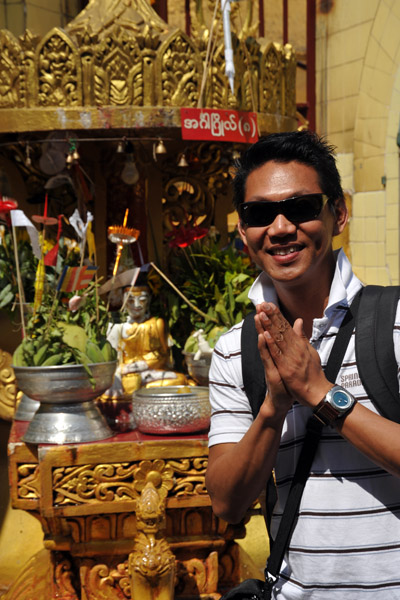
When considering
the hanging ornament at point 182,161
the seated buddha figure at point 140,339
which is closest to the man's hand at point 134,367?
the seated buddha figure at point 140,339

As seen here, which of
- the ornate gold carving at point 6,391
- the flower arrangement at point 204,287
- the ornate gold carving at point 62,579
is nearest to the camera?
the ornate gold carving at point 62,579

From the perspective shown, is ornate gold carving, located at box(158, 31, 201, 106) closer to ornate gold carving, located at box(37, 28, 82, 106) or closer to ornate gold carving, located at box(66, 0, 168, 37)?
ornate gold carving, located at box(66, 0, 168, 37)

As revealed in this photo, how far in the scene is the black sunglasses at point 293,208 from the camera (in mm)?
1636

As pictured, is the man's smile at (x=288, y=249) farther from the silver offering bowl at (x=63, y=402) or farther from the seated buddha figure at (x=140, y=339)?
the seated buddha figure at (x=140, y=339)

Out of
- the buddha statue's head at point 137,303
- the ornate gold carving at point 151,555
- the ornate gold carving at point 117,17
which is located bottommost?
the ornate gold carving at point 151,555

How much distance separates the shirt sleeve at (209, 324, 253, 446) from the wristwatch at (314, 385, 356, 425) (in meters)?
0.26

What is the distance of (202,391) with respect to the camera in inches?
147

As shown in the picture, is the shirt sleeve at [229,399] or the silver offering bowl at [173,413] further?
the silver offering bowl at [173,413]

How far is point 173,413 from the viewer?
11.7ft

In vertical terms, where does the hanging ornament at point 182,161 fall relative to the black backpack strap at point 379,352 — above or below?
above

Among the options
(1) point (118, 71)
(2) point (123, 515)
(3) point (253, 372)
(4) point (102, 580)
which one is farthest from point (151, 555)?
(1) point (118, 71)

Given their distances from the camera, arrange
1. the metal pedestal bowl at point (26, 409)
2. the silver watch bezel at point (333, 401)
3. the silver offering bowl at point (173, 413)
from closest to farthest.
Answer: the silver watch bezel at point (333, 401) → the silver offering bowl at point (173, 413) → the metal pedestal bowl at point (26, 409)

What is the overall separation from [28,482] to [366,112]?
16.0ft

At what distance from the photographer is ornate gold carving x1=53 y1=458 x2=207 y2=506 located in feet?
11.3
